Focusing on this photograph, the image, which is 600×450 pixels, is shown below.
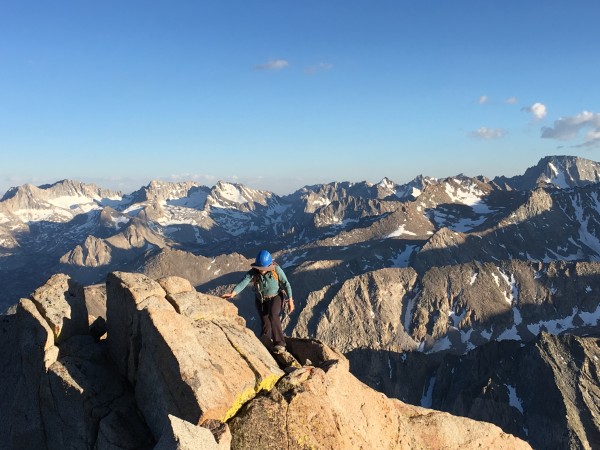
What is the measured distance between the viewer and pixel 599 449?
125 meters

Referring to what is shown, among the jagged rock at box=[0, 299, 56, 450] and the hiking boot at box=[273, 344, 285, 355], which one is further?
the hiking boot at box=[273, 344, 285, 355]

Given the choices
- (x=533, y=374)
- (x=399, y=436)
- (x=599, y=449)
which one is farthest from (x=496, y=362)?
(x=399, y=436)

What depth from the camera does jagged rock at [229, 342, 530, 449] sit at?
598 inches

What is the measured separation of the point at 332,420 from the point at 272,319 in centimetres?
665

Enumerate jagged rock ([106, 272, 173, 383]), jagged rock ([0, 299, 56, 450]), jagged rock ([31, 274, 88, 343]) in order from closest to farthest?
jagged rock ([106, 272, 173, 383]), jagged rock ([0, 299, 56, 450]), jagged rock ([31, 274, 88, 343])

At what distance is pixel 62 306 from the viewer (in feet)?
71.1

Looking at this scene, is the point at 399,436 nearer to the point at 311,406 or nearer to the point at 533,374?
the point at 311,406

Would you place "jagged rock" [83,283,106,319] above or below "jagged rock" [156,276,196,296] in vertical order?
below

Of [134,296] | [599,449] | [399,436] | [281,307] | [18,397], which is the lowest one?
[599,449]

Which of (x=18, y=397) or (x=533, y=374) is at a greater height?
(x=18, y=397)

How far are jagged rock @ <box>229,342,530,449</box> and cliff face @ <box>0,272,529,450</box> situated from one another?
44 millimetres

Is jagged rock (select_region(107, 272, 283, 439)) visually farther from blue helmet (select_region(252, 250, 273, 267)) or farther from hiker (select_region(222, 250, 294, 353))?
blue helmet (select_region(252, 250, 273, 267))

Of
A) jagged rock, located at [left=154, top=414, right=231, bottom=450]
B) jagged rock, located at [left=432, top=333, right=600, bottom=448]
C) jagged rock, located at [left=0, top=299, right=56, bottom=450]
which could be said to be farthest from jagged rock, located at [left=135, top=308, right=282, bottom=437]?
jagged rock, located at [left=432, top=333, right=600, bottom=448]

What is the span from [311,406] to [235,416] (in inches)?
109
